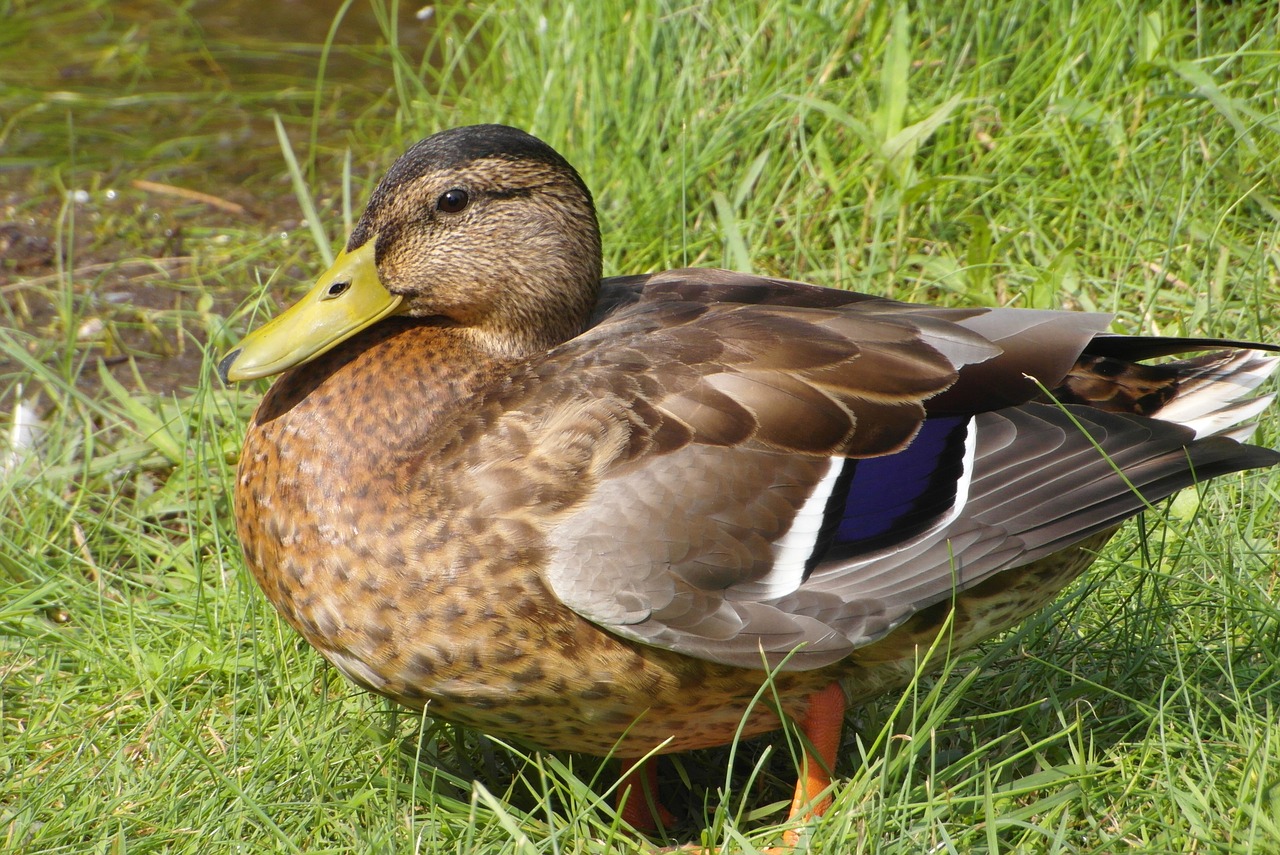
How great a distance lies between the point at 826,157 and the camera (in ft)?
Answer: 13.0

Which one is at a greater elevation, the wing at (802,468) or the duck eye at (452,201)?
the duck eye at (452,201)

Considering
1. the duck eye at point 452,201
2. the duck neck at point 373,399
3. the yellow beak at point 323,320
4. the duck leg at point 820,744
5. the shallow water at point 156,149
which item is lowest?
the duck leg at point 820,744

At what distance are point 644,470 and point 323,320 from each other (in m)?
0.69

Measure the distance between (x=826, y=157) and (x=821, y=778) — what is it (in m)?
2.02

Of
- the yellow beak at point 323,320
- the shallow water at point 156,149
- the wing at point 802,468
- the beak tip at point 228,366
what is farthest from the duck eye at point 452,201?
the shallow water at point 156,149

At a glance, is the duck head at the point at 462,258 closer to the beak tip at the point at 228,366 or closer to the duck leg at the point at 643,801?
the beak tip at the point at 228,366

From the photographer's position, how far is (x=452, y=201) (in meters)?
2.57

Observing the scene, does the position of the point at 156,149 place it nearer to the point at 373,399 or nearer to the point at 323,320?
the point at 323,320

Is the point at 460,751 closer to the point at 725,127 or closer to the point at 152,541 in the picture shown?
the point at 152,541

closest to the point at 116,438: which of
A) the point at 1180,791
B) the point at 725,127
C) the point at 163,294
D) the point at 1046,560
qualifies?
the point at 163,294

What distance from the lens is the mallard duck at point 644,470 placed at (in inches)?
90.3

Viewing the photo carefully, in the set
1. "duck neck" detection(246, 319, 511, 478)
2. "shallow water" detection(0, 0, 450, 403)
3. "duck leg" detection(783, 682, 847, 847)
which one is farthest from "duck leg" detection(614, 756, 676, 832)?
"shallow water" detection(0, 0, 450, 403)

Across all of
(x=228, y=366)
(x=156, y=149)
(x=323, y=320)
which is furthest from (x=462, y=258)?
(x=156, y=149)

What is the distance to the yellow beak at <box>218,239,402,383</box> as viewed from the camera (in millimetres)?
2527
